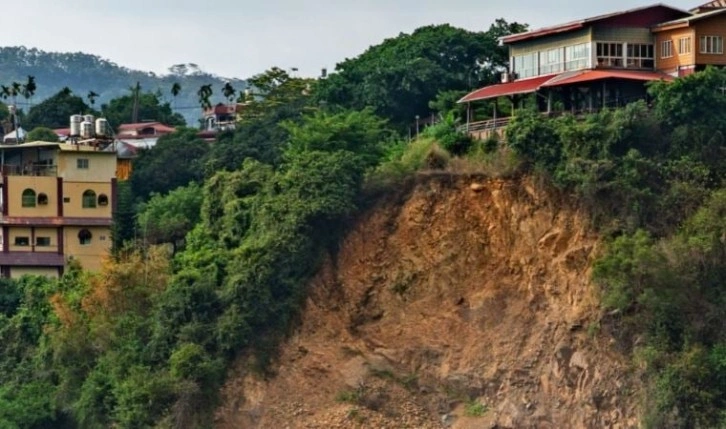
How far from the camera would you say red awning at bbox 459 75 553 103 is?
52656 mm

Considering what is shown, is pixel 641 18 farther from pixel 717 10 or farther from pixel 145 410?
pixel 145 410

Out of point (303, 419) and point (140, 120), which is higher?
point (140, 120)

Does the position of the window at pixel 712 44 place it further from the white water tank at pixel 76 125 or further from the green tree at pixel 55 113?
the green tree at pixel 55 113

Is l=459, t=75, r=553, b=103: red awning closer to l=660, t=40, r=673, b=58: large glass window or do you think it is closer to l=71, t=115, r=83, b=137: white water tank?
l=660, t=40, r=673, b=58: large glass window

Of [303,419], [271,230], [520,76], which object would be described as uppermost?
[520,76]

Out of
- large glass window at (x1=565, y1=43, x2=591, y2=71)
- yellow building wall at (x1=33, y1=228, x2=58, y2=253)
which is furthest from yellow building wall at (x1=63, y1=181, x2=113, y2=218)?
large glass window at (x1=565, y1=43, x2=591, y2=71)

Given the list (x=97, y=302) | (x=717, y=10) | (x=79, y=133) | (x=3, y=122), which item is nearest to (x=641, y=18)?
(x=717, y=10)

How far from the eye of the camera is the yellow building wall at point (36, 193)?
62.9 meters

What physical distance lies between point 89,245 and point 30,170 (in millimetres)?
3462

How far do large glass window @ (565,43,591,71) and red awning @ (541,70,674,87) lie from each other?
585mm

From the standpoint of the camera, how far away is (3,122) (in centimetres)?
8031

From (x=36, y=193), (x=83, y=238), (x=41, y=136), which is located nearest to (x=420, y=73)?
(x=83, y=238)

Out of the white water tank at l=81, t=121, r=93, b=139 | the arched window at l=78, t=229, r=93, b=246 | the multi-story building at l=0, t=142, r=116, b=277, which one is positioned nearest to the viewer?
the multi-story building at l=0, t=142, r=116, b=277

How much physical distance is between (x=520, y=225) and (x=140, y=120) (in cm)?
4214
